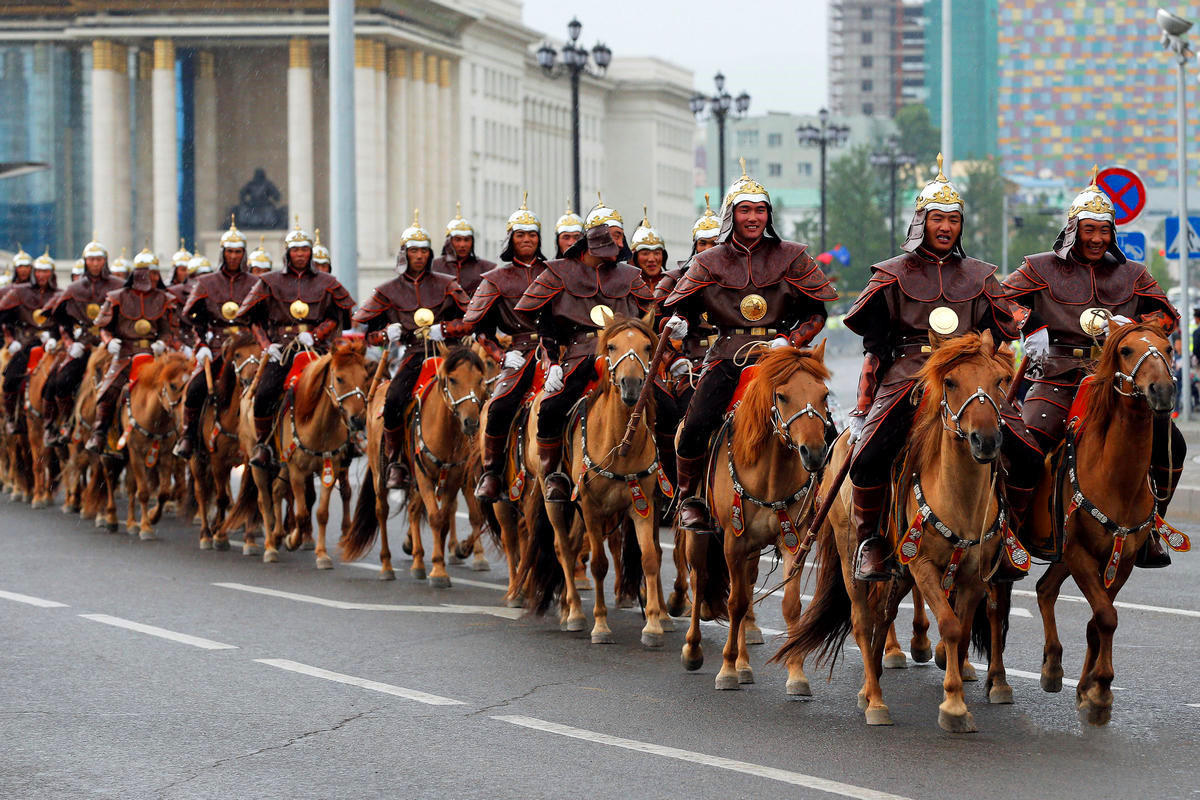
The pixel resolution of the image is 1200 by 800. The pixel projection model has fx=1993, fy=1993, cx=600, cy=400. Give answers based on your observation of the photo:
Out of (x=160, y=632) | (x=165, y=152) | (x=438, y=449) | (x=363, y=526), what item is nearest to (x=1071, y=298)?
(x=160, y=632)

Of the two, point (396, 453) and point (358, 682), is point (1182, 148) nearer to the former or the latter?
point (396, 453)

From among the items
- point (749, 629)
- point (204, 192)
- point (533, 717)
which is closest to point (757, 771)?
point (533, 717)

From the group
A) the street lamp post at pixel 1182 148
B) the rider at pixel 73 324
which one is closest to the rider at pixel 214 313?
the rider at pixel 73 324

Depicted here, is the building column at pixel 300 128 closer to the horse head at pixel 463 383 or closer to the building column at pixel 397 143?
the building column at pixel 397 143

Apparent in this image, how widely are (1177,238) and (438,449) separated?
14.3 metres

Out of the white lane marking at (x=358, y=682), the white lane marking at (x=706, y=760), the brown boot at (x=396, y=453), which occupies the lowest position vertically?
the white lane marking at (x=358, y=682)

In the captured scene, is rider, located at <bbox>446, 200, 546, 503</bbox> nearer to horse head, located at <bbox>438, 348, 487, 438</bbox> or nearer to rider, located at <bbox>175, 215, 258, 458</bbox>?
horse head, located at <bbox>438, 348, 487, 438</bbox>

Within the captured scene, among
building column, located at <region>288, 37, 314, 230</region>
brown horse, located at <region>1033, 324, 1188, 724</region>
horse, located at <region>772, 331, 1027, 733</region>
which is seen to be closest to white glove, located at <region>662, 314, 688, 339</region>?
horse, located at <region>772, 331, 1027, 733</region>

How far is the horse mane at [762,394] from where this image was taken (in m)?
9.76

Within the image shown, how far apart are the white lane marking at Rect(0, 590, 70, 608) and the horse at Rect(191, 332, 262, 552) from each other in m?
3.26

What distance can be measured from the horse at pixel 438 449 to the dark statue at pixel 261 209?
2891 inches

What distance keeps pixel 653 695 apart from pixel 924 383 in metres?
2.20

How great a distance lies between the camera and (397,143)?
3575 inches

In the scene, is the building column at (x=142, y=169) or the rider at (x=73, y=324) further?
the building column at (x=142, y=169)
